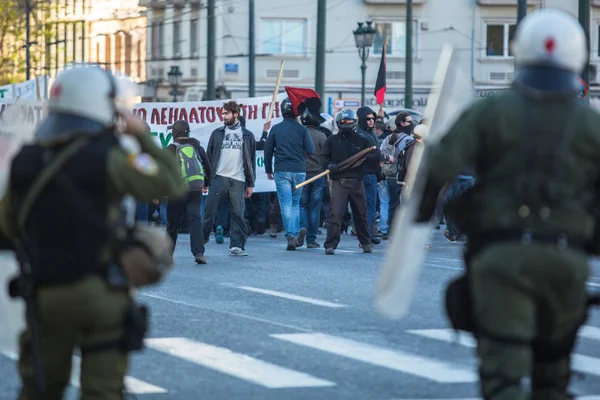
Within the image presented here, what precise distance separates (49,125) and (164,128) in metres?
19.8

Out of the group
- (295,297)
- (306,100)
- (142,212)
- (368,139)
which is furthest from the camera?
(142,212)

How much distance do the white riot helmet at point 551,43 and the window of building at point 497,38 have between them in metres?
55.5

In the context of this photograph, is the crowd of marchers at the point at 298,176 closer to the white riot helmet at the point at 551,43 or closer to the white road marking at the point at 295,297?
the white road marking at the point at 295,297

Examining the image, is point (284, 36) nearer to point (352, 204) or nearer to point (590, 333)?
point (352, 204)

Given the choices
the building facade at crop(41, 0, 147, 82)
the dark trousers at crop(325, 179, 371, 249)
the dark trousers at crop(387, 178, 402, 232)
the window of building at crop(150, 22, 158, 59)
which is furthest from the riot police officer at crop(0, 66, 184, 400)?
the window of building at crop(150, 22, 158, 59)

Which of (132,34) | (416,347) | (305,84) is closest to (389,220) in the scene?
(416,347)

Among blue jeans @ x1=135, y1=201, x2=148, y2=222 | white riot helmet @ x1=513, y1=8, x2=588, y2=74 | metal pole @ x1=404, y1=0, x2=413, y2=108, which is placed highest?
metal pole @ x1=404, y1=0, x2=413, y2=108

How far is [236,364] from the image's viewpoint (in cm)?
862

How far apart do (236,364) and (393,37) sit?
52336mm

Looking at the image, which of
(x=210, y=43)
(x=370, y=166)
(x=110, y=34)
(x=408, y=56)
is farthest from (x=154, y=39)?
(x=370, y=166)

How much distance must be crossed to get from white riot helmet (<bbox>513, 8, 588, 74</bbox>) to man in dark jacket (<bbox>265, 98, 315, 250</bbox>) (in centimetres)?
1337

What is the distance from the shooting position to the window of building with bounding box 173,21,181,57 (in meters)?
65.1

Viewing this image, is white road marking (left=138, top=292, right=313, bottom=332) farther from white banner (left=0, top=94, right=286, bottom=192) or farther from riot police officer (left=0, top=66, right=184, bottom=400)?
white banner (left=0, top=94, right=286, bottom=192)

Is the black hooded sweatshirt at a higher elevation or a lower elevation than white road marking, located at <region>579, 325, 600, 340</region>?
higher
